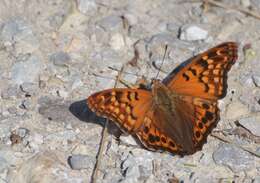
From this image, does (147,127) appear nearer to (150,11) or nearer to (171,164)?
(171,164)

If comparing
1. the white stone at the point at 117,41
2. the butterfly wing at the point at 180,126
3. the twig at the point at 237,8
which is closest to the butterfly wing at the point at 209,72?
the butterfly wing at the point at 180,126

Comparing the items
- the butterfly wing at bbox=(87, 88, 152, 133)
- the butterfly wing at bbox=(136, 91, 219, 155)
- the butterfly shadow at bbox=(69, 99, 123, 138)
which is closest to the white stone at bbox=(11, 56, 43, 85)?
the butterfly shadow at bbox=(69, 99, 123, 138)

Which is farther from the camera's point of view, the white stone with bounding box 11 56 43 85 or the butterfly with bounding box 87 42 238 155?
the white stone with bounding box 11 56 43 85

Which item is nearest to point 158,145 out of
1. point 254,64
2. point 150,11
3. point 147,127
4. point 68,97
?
point 147,127

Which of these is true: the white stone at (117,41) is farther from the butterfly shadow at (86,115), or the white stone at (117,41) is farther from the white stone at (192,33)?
the butterfly shadow at (86,115)

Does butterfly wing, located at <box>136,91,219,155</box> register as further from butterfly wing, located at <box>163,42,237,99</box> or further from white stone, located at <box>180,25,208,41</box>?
white stone, located at <box>180,25,208,41</box>

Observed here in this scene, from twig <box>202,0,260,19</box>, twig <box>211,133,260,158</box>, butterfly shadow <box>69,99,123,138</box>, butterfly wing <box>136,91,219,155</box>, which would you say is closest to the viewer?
butterfly wing <box>136,91,219,155</box>

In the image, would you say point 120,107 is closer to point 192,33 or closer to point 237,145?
point 237,145
